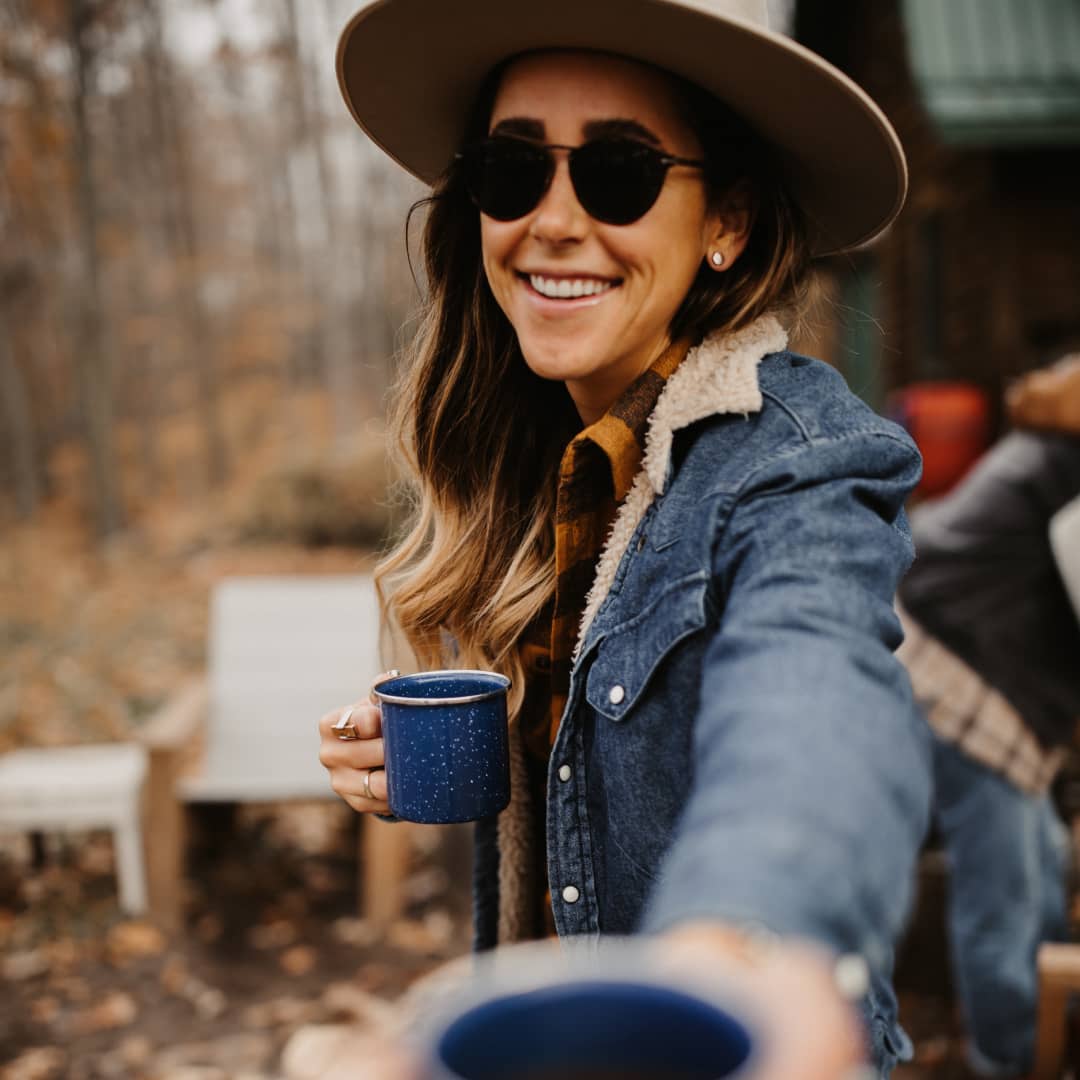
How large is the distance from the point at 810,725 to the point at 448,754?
0.75m

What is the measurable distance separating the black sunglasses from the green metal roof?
5.82m

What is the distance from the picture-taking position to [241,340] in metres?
28.6

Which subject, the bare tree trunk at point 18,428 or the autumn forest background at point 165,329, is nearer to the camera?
the autumn forest background at point 165,329

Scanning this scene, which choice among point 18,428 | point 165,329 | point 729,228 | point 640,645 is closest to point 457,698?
point 640,645

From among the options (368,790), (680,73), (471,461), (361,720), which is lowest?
(368,790)

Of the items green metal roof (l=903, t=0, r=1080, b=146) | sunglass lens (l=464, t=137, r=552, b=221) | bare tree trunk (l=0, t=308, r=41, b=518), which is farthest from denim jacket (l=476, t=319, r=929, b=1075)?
bare tree trunk (l=0, t=308, r=41, b=518)

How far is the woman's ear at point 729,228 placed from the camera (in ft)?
5.71

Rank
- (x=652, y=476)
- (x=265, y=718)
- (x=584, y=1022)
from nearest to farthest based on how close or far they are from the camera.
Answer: (x=584, y=1022), (x=652, y=476), (x=265, y=718)

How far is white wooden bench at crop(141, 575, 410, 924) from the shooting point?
5312mm

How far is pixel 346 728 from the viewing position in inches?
74.0

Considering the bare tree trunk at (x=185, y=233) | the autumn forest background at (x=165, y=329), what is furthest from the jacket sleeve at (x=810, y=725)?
the bare tree trunk at (x=185, y=233)

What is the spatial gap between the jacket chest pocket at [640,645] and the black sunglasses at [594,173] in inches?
22.6

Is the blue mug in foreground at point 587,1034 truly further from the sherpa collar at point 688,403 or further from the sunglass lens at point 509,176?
the sunglass lens at point 509,176

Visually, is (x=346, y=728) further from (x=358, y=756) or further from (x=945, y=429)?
(x=945, y=429)
